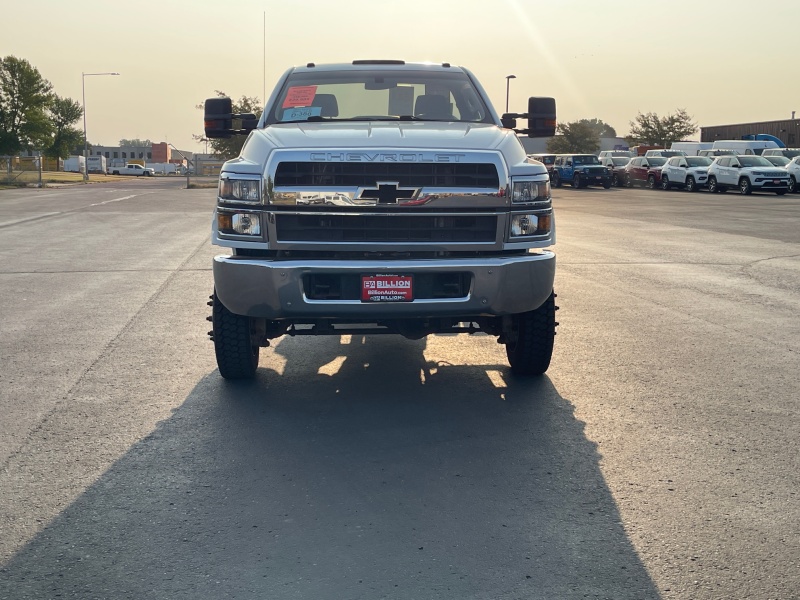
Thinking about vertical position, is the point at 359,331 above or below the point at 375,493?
above

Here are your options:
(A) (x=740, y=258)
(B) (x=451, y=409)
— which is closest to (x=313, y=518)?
(B) (x=451, y=409)

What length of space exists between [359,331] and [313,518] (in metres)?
2.01

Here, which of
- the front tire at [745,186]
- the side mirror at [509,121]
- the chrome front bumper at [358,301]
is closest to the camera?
the chrome front bumper at [358,301]

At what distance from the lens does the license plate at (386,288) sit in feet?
17.6

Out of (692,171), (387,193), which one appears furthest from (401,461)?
(692,171)

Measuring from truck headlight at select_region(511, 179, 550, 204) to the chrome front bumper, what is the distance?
36 centimetres

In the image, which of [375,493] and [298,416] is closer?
[375,493]

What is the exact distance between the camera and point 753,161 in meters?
39.6

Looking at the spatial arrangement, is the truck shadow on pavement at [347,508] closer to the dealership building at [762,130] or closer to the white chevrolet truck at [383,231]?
the white chevrolet truck at [383,231]

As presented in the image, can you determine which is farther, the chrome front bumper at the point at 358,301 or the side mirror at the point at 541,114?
the side mirror at the point at 541,114

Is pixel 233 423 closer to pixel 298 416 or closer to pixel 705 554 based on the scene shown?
pixel 298 416

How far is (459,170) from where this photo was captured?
5.48 metres

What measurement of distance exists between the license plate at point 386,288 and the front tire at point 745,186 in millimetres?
36131

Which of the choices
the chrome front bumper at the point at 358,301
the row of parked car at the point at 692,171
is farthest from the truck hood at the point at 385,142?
the row of parked car at the point at 692,171
